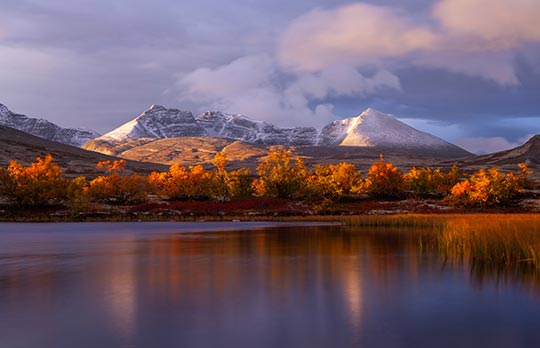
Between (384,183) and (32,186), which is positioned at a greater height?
(32,186)

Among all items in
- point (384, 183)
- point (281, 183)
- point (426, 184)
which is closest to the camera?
point (281, 183)

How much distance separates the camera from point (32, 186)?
265 feet

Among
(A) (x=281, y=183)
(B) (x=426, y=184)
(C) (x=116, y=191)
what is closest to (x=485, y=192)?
(B) (x=426, y=184)

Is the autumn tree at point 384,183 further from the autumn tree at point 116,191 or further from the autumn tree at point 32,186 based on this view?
the autumn tree at point 32,186

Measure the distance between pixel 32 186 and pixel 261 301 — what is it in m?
73.4

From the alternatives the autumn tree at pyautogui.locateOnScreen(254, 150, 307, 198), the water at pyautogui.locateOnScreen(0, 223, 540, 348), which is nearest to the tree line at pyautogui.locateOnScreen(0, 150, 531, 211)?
the autumn tree at pyautogui.locateOnScreen(254, 150, 307, 198)

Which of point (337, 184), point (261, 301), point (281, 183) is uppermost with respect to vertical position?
point (281, 183)

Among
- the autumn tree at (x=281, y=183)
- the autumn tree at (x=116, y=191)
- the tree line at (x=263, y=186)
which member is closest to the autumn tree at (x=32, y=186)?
the tree line at (x=263, y=186)

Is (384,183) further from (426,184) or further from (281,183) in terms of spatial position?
(281,183)

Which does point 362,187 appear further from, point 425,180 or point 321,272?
point 321,272

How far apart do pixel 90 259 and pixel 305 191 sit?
63.8m

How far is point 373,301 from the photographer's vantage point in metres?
18.0

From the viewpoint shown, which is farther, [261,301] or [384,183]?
[384,183]

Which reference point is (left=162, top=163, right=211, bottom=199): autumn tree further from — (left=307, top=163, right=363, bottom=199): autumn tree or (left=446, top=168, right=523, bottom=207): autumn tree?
(left=446, top=168, right=523, bottom=207): autumn tree
